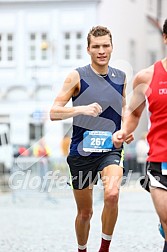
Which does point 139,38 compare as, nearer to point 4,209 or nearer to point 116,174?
point 4,209

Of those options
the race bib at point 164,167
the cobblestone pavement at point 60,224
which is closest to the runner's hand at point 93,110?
the race bib at point 164,167

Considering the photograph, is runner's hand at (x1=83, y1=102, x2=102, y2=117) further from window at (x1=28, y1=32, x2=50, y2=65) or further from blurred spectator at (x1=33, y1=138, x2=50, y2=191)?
window at (x1=28, y1=32, x2=50, y2=65)

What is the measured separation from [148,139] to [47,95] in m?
36.3

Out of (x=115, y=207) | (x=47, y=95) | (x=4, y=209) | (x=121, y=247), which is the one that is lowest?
(x=47, y=95)

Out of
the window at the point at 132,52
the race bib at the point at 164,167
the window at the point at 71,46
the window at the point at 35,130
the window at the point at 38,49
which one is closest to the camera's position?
the race bib at the point at 164,167

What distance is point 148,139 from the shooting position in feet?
22.0

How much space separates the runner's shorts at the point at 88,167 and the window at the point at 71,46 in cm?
3589

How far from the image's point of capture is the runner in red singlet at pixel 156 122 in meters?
6.51

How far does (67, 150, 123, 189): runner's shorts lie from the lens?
852 cm

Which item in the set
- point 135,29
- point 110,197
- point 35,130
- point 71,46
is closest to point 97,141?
point 110,197

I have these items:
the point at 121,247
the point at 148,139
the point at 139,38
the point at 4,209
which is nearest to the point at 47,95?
the point at 139,38

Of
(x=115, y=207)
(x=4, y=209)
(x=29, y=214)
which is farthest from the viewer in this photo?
(x=4, y=209)

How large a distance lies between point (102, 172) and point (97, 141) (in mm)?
279

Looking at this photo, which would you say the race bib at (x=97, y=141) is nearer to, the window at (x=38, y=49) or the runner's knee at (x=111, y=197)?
the runner's knee at (x=111, y=197)
